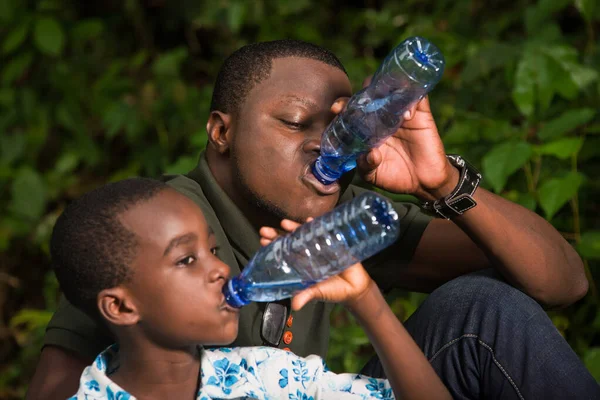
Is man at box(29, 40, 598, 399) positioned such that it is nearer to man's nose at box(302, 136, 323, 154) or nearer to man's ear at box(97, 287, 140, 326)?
man's nose at box(302, 136, 323, 154)

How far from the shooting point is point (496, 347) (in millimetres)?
1985

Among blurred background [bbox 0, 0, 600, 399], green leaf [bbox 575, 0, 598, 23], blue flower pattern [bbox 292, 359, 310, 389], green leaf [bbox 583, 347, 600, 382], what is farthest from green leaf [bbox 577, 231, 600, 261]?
blue flower pattern [bbox 292, 359, 310, 389]

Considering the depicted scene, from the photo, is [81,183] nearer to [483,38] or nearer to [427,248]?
[483,38]

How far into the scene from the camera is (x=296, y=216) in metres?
2.06

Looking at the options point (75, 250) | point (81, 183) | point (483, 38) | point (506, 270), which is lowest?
point (81, 183)

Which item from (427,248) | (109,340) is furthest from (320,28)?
(109,340)

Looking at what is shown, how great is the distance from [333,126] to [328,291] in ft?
1.53

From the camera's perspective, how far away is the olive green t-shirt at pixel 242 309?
6.56 feet

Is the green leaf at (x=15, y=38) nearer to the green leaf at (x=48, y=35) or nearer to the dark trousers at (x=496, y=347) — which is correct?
the green leaf at (x=48, y=35)

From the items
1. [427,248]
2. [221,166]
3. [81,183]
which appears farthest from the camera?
[81,183]

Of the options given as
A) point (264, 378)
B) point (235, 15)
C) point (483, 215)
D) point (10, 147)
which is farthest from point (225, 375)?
point (10, 147)

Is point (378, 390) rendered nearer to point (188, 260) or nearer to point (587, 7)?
point (188, 260)

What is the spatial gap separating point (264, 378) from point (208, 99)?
2.34m

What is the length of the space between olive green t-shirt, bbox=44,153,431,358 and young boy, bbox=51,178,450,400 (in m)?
0.15
